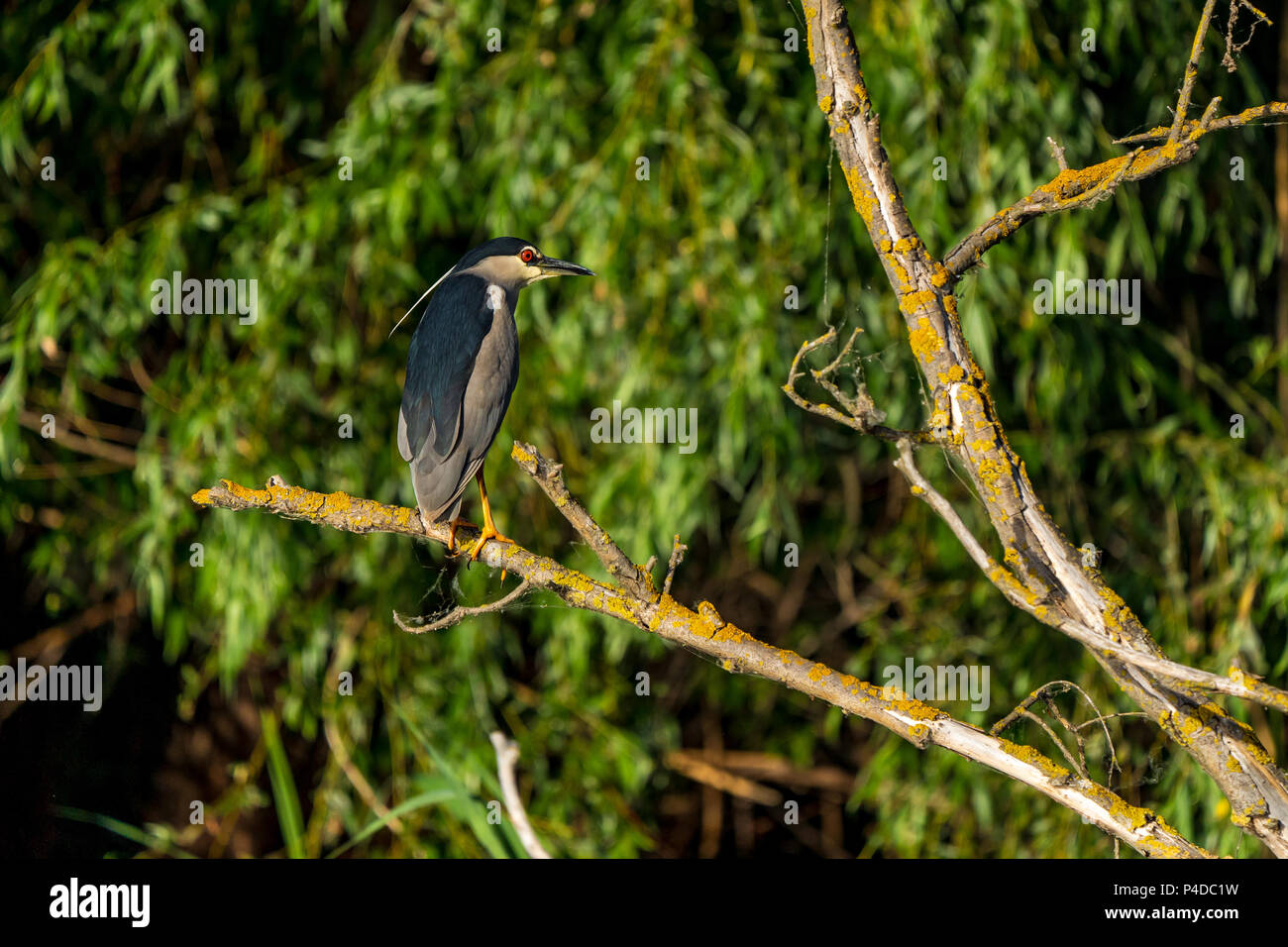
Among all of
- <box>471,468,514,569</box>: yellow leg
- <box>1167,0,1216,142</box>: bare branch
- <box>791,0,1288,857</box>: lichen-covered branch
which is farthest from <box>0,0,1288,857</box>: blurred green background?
<box>1167,0,1216,142</box>: bare branch

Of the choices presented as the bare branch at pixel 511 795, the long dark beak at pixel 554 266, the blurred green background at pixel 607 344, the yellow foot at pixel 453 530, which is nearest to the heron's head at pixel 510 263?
the long dark beak at pixel 554 266

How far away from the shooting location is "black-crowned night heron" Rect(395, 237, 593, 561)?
6.17 feet

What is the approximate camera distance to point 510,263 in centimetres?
209

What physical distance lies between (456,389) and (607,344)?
84 centimetres

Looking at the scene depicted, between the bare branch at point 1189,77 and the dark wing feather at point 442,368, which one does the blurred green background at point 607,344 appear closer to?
the dark wing feather at point 442,368

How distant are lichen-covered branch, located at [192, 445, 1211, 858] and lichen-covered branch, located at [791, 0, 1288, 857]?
4.5 inches

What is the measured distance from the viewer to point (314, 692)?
124 inches

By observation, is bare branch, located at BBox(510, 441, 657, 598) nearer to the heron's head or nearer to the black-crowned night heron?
the black-crowned night heron

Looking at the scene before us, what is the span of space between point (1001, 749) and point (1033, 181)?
5.95 ft

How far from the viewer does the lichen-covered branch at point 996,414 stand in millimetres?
1262

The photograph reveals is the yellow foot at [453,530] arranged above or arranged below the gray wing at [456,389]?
below

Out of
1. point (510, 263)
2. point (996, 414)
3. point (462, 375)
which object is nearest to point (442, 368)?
point (462, 375)

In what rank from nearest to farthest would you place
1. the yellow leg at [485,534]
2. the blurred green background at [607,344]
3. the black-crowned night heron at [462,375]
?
1. the yellow leg at [485,534]
2. the black-crowned night heron at [462,375]
3. the blurred green background at [607,344]

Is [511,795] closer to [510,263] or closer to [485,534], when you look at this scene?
[485,534]
